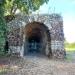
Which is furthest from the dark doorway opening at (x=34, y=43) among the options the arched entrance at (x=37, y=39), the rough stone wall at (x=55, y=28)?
the rough stone wall at (x=55, y=28)

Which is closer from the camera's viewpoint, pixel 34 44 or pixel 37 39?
pixel 34 44

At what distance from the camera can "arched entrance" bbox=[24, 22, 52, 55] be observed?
18.0 metres

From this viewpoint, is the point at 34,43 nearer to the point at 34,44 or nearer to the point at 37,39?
the point at 34,44

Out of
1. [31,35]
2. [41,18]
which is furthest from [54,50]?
[31,35]

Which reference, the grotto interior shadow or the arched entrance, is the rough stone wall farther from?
the grotto interior shadow

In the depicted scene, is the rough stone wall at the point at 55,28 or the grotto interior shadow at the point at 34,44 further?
the grotto interior shadow at the point at 34,44

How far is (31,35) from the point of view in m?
21.7

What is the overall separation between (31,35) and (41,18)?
4784 mm

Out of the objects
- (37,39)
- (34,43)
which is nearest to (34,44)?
(34,43)

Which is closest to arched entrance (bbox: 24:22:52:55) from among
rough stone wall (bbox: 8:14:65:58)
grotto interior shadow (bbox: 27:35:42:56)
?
grotto interior shadow (bbox: 27:35:42:56)

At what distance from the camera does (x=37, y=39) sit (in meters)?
22.3

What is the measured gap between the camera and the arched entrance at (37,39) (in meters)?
18.0

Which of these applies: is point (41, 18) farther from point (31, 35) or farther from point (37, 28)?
point (31, 35)

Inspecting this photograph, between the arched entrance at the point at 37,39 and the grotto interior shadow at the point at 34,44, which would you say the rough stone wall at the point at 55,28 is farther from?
the grotto interior shadow at the point at 34,44
